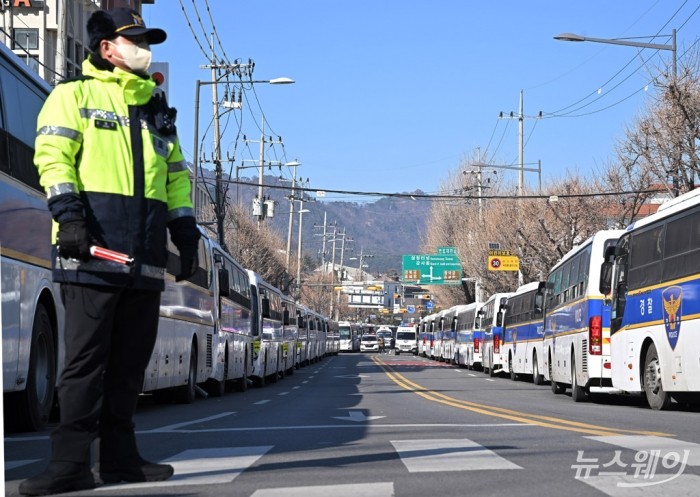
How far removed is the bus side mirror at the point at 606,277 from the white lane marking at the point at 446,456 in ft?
37.9

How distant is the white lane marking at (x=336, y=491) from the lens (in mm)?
5648

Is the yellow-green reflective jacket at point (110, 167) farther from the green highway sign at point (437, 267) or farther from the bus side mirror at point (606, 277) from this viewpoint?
the green highway sign at point (437, 267)

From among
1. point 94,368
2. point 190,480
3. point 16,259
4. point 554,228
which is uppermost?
point 554,228

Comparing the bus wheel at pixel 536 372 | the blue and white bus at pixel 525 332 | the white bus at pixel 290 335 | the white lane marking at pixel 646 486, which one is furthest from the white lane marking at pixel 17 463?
the white bus at pixel 290 335

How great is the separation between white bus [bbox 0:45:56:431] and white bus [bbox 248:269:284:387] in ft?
63.2

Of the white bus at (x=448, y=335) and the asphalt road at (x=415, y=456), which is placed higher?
the white bus at (x=448, y=335)

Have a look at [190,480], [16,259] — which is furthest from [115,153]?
[16,259]

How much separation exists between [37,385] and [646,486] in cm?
744

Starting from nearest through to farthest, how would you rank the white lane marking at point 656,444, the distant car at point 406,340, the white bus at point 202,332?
1. the white lane marking at point 656,444
2. the white bus at point 202,332
3. the distant car at point 406,340

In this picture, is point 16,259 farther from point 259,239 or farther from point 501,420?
point 259,239

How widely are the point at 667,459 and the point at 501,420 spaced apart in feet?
17.1

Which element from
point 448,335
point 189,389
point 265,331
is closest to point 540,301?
point 265,331

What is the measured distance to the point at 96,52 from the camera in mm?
6055

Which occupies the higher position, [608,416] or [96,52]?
[96,52]
